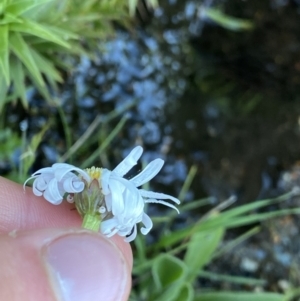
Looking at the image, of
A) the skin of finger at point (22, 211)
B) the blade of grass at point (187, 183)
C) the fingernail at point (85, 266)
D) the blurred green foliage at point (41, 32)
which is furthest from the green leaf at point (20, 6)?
the blade of grass at point (187, 183)

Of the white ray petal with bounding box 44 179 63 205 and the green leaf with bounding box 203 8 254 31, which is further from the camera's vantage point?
the green leaf with bounding box 203 8 254 31

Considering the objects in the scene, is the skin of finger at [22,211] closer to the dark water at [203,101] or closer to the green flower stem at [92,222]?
the green flower stem at [92,222]

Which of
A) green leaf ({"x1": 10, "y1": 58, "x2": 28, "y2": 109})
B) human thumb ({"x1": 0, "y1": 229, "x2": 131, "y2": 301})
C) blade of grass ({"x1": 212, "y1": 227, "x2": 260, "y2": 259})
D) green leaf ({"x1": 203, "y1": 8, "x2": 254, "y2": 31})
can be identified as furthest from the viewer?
green leaf ({"x1": 203, "y1": 8, "x2": 254, "y2": 31})

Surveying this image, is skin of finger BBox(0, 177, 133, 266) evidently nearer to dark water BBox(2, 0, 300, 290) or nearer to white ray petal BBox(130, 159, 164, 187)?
white ray petal BBox(130, 159, 164, 187)

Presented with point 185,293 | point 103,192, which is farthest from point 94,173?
point 185,293

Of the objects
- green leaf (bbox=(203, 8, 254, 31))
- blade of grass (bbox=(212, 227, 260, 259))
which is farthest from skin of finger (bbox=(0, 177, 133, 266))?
green leaf (bbox=(203, 8, 254, 31))

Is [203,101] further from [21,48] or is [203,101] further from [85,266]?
[85,266]

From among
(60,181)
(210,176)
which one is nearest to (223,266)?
(210,176)

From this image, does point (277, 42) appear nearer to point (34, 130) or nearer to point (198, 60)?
point (198, 60)
